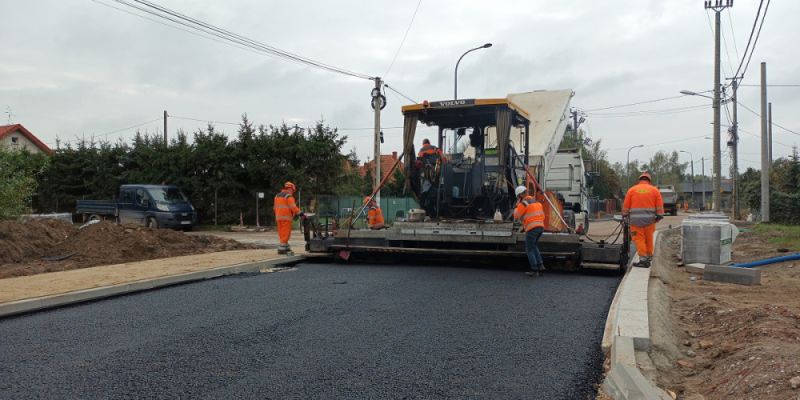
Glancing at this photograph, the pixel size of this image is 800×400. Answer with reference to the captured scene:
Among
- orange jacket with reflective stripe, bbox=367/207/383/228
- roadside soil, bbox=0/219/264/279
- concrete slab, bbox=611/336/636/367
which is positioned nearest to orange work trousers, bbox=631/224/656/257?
concrete slab, bbox=611/336/636/367

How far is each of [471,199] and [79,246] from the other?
753cm

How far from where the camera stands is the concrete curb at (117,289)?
20.2ft

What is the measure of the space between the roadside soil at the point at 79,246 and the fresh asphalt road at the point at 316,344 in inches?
155

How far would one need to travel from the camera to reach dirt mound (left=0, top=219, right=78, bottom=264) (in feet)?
34.0

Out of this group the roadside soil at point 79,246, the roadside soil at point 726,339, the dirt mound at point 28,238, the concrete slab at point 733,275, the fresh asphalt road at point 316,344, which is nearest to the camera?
the roadside soil at point 726,339

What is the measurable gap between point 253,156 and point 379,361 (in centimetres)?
1797

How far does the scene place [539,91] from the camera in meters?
13.8

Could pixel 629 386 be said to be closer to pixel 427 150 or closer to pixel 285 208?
pixel 427 150

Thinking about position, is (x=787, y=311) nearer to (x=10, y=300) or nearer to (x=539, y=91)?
(x=10, y=300)

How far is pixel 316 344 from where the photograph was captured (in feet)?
15.5

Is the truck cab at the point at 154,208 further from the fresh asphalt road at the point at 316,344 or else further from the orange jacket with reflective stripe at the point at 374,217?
the fresh asphalt road at the point at 316,344

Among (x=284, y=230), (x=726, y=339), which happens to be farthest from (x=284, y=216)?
(x=726, y=339)

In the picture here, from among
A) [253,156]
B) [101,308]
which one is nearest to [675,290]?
[101,308]

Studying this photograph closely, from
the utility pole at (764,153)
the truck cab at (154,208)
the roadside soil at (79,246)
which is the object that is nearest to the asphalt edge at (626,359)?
the roadside soil at (79,246)
